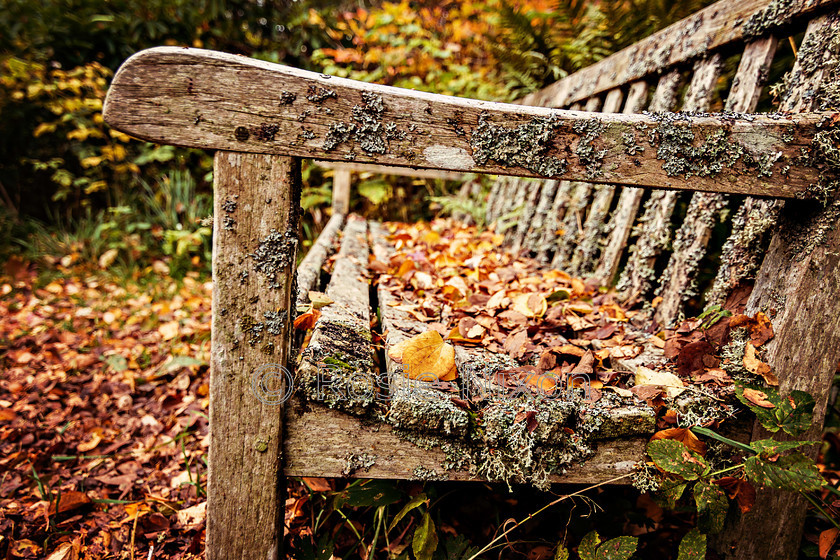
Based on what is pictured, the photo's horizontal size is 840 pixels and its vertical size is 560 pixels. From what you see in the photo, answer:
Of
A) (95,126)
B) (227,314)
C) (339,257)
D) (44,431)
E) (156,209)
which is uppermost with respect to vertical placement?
(95,126)

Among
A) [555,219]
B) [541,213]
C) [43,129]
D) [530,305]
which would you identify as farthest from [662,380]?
[43,129]

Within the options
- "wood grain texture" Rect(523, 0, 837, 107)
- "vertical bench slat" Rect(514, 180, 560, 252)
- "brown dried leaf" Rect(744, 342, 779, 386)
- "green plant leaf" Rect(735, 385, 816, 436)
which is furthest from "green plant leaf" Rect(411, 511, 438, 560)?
"wood grain texture" Rect(523, 0, 837, 107)

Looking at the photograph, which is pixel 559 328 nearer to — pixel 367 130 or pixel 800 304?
pixel 800 304

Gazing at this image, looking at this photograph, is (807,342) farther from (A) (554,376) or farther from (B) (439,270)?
(B) (439,270)

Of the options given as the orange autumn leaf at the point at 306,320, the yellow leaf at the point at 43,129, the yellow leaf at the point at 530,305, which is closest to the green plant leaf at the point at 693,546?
the yellow leaf at the point at 530,305

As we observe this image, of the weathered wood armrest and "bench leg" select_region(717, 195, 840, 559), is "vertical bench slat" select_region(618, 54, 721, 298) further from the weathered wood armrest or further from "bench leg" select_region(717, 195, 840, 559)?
the weathered wood armrest

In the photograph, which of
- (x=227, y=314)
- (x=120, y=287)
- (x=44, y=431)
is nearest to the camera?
(x=227, y=314)

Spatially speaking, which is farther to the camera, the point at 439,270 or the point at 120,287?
the point at 120,287

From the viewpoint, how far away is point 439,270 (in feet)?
6.52

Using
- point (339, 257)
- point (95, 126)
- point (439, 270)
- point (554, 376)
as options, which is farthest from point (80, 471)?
point (95, 126)

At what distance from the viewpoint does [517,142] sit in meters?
0.85

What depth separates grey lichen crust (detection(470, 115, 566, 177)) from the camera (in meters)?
0.84

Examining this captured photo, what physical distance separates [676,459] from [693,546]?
221mm

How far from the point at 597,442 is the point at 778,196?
0.71m
